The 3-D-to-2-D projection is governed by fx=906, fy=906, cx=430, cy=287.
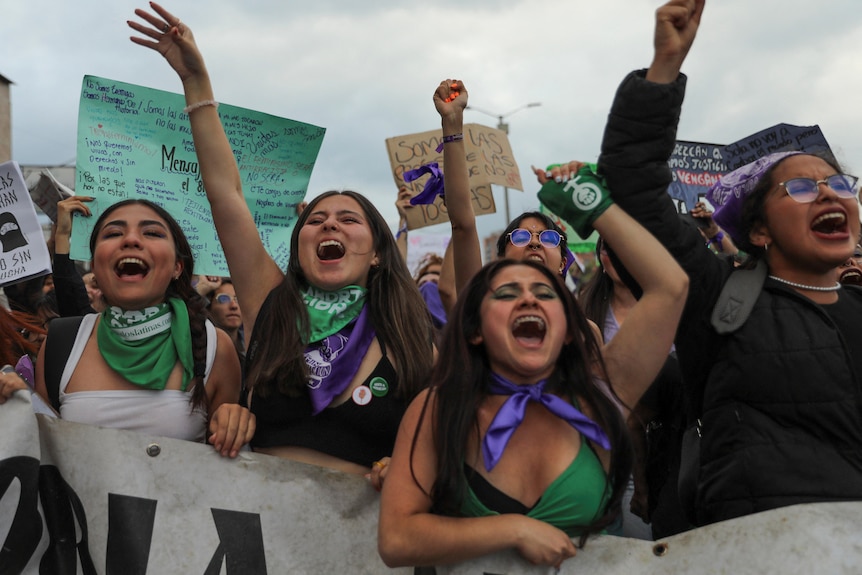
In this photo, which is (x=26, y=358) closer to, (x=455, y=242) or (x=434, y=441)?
(x=455, y=242)

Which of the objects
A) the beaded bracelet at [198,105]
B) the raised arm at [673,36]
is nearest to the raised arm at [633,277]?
the raised arm at [673,36]

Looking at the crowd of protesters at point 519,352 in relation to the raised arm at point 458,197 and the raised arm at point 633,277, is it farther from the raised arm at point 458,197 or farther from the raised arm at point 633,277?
the raised arm at point 458,197

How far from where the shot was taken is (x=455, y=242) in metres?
3.64

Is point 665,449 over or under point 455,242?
under

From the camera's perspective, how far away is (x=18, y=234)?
12.1ft

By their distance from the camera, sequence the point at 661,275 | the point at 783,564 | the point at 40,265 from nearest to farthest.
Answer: the point at 783,564 → the point at 661,275 → the point at 40,265

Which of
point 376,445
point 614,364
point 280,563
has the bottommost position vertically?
point 280,563

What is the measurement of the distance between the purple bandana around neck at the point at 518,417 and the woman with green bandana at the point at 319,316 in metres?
0.55

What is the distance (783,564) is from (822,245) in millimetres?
893

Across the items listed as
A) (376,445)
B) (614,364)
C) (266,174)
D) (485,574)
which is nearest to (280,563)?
(376,445)

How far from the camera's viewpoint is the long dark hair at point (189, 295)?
3150 mm

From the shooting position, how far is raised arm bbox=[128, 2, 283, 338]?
3.08 metres

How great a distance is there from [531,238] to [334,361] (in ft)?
4.75

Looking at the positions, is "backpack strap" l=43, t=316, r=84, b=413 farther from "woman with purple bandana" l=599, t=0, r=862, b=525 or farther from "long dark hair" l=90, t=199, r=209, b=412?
"woman with purple bandana" l=599, t=0, r=862, b=525
